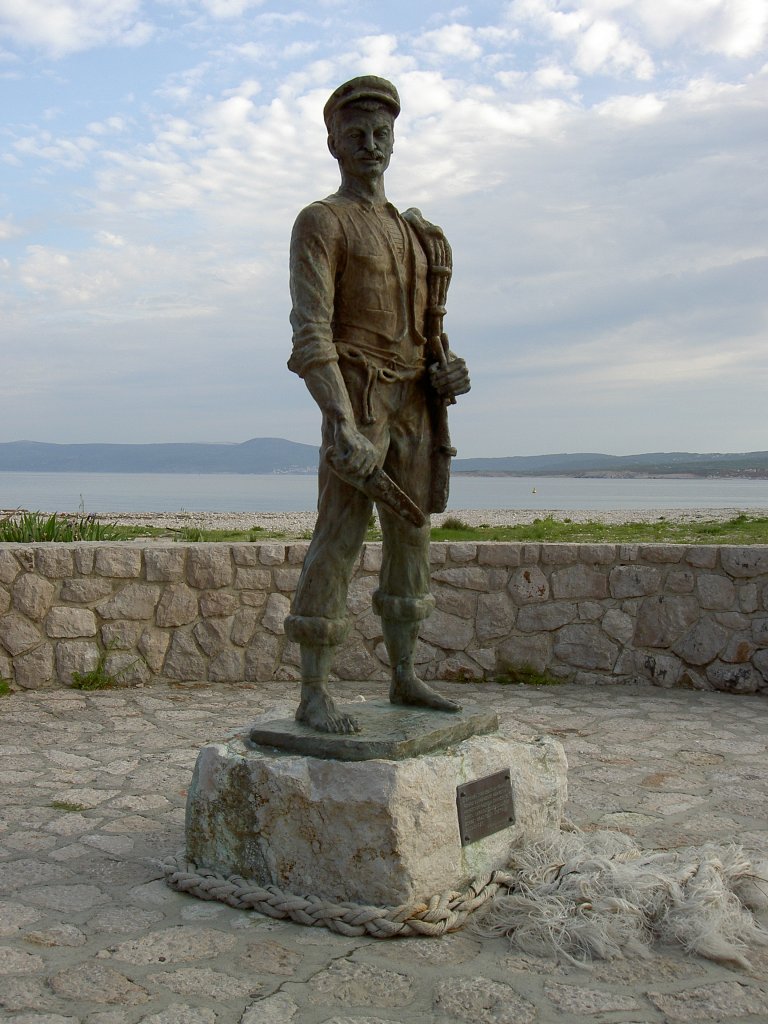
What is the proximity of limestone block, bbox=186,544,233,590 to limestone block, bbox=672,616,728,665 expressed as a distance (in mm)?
3147

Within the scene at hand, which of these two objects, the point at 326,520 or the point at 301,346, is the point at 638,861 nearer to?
the point at 326,520

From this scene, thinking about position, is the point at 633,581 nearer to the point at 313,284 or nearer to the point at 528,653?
Answer: the point at 528,653

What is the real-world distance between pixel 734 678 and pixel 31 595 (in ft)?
15.4

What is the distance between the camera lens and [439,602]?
7.04 m

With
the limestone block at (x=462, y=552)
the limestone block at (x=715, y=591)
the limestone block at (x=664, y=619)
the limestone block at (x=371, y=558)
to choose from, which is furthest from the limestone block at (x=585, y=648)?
the limestone block at (x=371, y=558)

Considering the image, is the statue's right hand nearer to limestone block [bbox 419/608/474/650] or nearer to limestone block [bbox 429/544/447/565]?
limestone block [bbox 429/544/447/565]

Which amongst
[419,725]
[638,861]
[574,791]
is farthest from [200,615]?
[638,861]

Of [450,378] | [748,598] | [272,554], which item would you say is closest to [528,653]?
[748,598]

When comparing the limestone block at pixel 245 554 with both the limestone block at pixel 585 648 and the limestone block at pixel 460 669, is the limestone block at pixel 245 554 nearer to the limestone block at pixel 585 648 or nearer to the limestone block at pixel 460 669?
the limestone block at pixel 460 669

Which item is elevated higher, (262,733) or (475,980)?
(262,733)

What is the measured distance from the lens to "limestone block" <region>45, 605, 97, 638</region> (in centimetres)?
649

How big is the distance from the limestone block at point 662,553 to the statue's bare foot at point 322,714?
13.0ft

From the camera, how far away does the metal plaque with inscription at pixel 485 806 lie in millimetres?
3260

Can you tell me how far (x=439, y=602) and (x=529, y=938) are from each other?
162 inches
